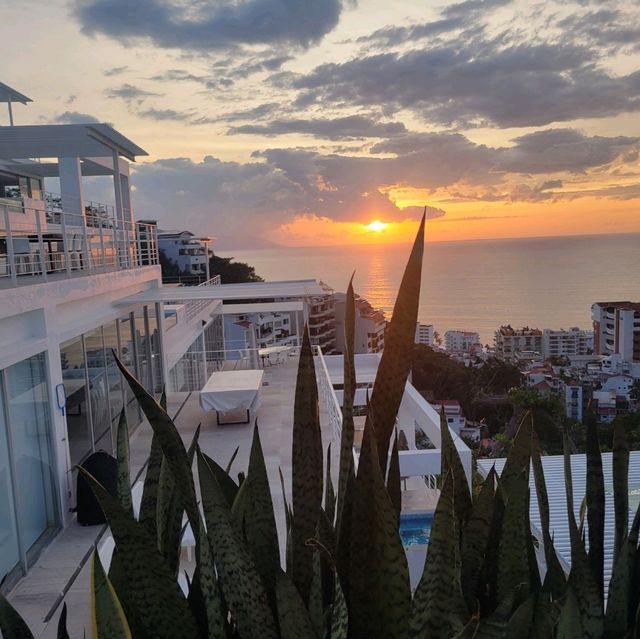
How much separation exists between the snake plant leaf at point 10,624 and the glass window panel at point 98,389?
6.23m

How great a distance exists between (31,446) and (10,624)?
4848 millimetres

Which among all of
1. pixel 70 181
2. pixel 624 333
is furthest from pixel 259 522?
pixel 624 333

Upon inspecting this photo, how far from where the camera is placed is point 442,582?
2.57ft

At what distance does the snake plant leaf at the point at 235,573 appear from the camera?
85cm

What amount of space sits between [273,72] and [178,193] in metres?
13.0

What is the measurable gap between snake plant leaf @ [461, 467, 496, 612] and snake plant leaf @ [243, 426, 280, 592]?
31 cm

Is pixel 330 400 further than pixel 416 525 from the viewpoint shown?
Yes

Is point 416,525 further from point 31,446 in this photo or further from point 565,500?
point 31,446

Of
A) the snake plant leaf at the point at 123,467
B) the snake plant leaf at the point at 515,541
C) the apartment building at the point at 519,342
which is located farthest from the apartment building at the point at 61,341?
the apartment building at the point at 519,342

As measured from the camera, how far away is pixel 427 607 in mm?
792

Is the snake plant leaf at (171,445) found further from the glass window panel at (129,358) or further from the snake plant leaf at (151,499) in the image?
the glass window panel at (129,358)

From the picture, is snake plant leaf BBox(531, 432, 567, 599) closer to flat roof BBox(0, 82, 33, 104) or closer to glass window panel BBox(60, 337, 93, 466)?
glass window panel BBox(60, 337, 93, 466)

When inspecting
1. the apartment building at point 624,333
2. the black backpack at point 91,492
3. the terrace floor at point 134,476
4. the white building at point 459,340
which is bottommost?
the white building at point 459,340

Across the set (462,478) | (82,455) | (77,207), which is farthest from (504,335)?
(462,478)
